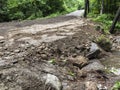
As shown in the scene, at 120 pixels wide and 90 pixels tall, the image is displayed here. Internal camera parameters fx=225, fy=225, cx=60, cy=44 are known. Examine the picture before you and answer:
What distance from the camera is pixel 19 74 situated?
469 cm

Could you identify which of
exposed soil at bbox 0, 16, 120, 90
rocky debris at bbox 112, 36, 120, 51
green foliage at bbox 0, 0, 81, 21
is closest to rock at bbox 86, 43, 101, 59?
exposed soil at bbox 0, 16, 120, 90

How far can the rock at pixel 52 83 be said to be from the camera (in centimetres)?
455

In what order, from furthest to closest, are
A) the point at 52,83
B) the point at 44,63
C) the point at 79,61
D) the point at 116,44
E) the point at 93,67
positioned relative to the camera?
the point at 116,44
the point at 79,61
the point at 93,67
the point at 44,63
the point at 52,83

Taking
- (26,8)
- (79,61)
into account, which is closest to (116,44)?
(79,61)

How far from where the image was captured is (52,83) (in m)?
4.64

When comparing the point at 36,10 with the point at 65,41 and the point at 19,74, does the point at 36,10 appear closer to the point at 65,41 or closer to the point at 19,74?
the point at 65,41

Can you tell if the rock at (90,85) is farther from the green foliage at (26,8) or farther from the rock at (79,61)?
the green foliage at (26,8)

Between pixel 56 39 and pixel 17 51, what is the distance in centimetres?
188

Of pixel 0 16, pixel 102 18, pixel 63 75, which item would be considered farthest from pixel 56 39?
pixel 0 16

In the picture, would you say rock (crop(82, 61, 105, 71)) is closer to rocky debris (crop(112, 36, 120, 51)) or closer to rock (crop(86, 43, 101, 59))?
rock (crop(86, 43, 101, 59))

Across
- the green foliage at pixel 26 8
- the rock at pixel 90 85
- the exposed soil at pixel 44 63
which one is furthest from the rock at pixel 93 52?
the green foliage at pixel 26 8

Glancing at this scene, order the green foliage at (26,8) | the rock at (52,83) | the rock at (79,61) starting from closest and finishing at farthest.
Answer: the rock at (52,83) → the rock at (79,61) → the green foliage at (26,8)

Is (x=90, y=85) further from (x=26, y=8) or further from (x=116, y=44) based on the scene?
(x=26, y=8)

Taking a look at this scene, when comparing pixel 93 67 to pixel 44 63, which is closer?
pixel 44 63
